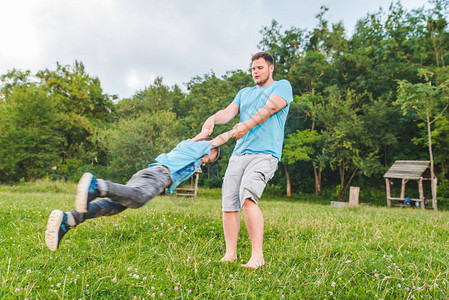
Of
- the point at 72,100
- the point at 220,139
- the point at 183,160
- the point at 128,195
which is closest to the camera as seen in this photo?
the point at 128,195

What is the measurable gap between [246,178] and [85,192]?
1.85 m

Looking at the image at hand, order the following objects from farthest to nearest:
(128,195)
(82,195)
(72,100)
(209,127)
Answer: (72,100) < (209,127) < (128,195) < (82,195)

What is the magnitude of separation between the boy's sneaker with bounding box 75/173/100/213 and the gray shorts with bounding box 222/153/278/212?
1706mm

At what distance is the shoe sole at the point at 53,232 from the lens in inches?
90.1

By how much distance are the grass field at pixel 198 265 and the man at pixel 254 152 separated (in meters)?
0.38

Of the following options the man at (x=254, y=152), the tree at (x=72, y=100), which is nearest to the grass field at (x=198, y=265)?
the man at (x=254, y=152)

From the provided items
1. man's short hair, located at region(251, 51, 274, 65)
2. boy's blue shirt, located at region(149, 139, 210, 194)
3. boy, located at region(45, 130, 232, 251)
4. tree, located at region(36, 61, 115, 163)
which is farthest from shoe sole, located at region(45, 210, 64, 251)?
tree, located at region(36, 61, 115, 163)

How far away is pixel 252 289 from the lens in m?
2.88

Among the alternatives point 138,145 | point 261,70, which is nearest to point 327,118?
point 138,145

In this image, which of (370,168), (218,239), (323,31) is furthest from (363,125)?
(218,239)

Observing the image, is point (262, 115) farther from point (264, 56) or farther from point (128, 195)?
point (128, 195)

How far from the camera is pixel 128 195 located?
2.39 metres

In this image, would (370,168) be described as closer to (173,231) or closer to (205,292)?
(173,231)

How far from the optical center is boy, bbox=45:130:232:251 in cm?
229
